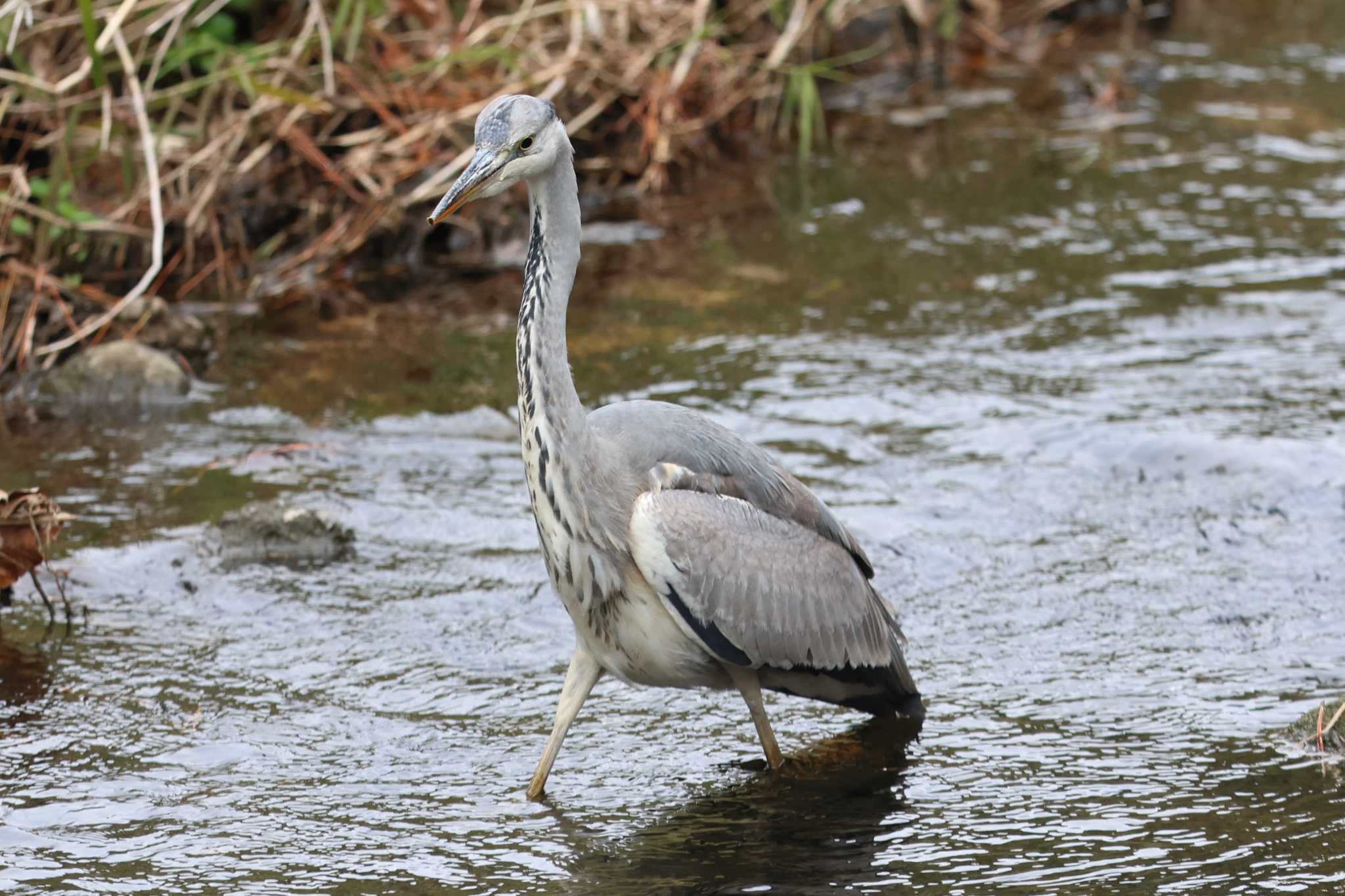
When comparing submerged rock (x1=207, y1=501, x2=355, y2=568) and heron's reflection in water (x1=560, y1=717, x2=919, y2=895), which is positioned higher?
submerged rock (x1=207, y1=501, x2=355, y2=568)

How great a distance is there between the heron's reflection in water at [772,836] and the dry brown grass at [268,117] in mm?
3901

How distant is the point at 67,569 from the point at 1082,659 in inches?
135

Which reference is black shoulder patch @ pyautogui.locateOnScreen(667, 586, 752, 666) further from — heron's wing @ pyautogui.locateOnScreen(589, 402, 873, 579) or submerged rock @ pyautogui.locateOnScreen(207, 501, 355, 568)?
submerged rock @ pyautogui.locateOnScreen(207, 501, 355, 568)

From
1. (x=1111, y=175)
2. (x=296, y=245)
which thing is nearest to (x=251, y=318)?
(x=296, y=245)

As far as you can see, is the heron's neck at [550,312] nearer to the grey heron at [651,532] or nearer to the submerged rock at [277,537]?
the grey heron at [651,532]

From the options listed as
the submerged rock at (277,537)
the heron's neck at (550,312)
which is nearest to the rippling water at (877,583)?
the submerged rock at (277,537)

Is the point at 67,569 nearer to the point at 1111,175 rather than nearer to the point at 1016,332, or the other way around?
the point at 1016,332

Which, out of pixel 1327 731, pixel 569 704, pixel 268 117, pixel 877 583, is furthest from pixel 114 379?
pixel 1327 731

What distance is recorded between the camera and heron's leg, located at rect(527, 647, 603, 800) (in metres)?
4.58

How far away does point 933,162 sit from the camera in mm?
10758

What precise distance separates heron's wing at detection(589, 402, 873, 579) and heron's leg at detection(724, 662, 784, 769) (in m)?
0.46

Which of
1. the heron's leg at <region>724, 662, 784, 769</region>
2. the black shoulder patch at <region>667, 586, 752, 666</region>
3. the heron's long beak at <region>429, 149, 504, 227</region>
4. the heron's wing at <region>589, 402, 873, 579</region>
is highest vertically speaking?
the heron's long beak at <region>429, 149, 504, 227</region>

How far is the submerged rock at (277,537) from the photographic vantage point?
606 centimetres

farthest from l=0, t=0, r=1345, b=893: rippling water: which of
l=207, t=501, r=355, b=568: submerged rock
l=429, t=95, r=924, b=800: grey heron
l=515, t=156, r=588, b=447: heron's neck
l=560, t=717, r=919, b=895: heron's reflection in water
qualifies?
l=515, t=156, r=588, b=447: heron's neck
